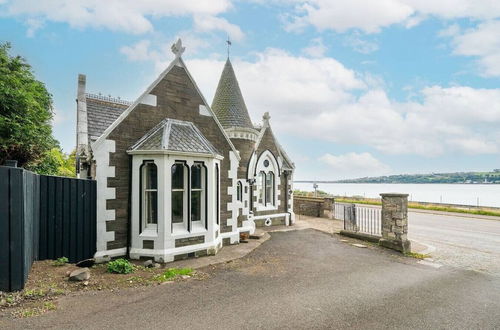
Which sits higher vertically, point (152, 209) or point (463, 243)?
point (152, 209)

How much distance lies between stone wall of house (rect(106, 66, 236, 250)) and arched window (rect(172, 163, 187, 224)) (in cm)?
145

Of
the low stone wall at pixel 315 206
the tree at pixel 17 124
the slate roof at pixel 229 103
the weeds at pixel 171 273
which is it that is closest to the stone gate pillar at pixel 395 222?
the slate roof at pixel 229 103

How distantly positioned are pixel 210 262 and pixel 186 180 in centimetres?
279

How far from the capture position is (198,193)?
9484mm

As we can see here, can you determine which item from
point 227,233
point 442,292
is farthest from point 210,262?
point 442,292

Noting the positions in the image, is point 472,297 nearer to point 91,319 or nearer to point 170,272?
point 170,272

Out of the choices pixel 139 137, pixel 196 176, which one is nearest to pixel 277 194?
pixel 196 176

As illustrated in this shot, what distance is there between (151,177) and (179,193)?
1059 millimetres

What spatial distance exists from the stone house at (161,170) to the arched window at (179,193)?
1.3 inches

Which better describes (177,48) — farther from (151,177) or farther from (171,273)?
(171,273)

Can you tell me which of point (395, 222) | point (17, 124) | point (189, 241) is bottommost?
point (189, 241)

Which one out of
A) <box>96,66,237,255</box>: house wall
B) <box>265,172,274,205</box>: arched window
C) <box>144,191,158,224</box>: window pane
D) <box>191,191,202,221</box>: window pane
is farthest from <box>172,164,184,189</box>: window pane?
<box>265,172,274,205</box>: arched window

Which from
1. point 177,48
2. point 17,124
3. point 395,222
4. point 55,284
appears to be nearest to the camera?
point 55,284

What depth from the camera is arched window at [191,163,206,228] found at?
30.8 ft
